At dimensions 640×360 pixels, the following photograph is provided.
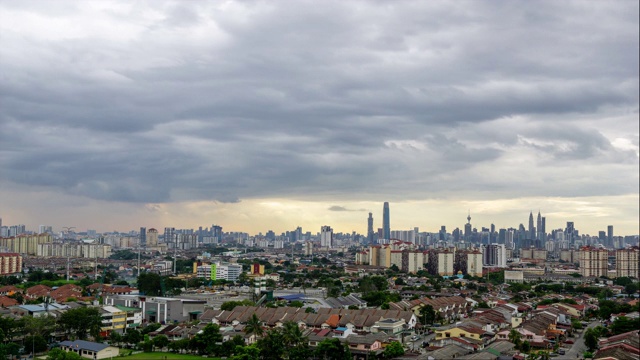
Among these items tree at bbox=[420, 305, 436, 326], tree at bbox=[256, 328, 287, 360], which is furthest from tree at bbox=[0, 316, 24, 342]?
tree at bbox=[420, 305, 436, 326]

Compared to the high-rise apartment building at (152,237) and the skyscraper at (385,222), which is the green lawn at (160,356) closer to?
the high-rise apartment building at (152,237)

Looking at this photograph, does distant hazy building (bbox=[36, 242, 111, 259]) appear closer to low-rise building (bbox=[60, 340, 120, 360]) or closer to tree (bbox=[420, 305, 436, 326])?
tree (bbox=[420, 305, 436, 326])

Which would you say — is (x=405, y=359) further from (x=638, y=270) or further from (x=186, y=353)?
(x=638, y=270)

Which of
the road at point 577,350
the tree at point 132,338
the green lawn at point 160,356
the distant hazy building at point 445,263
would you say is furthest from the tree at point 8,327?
the distant hazy building at point 445,263

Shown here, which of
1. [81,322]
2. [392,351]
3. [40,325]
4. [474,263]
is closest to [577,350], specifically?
[392,351]

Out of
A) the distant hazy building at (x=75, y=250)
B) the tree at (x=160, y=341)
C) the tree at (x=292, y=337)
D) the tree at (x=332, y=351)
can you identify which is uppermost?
the tree at (x=292, y=337)

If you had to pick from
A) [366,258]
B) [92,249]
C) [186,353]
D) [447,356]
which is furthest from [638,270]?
[92,249]
